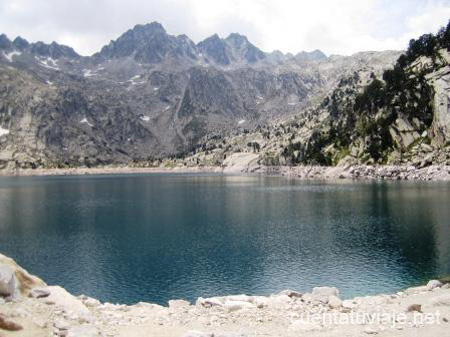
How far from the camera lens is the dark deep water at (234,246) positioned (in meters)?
53.5

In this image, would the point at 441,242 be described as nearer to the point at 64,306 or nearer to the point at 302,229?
the point at 302,229

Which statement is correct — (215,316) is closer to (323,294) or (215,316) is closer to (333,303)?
(333,303)

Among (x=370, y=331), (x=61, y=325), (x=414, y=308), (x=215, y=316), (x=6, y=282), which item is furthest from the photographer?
(x=215, y=316)

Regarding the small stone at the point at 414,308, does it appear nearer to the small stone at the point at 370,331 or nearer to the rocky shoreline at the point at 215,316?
the rocky shoreline at the point at 215,316

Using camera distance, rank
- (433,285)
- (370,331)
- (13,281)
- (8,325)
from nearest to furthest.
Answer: (8,325) → (370,331) → (13,281) → (433,285)

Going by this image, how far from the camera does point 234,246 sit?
74.3 m

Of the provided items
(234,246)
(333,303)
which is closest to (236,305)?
(333,303)

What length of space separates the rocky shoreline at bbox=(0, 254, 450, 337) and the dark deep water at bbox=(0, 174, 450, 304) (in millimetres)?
14338

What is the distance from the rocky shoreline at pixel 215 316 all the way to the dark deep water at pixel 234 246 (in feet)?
47.0

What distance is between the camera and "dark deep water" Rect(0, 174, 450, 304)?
5347 centimetres

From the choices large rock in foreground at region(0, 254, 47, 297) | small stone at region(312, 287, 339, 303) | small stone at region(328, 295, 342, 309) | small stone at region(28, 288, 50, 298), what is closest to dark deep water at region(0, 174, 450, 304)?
small stone at region(312, 287, 339, 303)

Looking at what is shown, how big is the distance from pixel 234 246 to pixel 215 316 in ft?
140

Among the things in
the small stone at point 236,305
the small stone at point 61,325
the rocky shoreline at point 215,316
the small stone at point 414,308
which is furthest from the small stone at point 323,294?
the small stone at point 61,325

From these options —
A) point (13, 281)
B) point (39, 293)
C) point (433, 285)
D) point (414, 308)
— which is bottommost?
point (433, 285)
